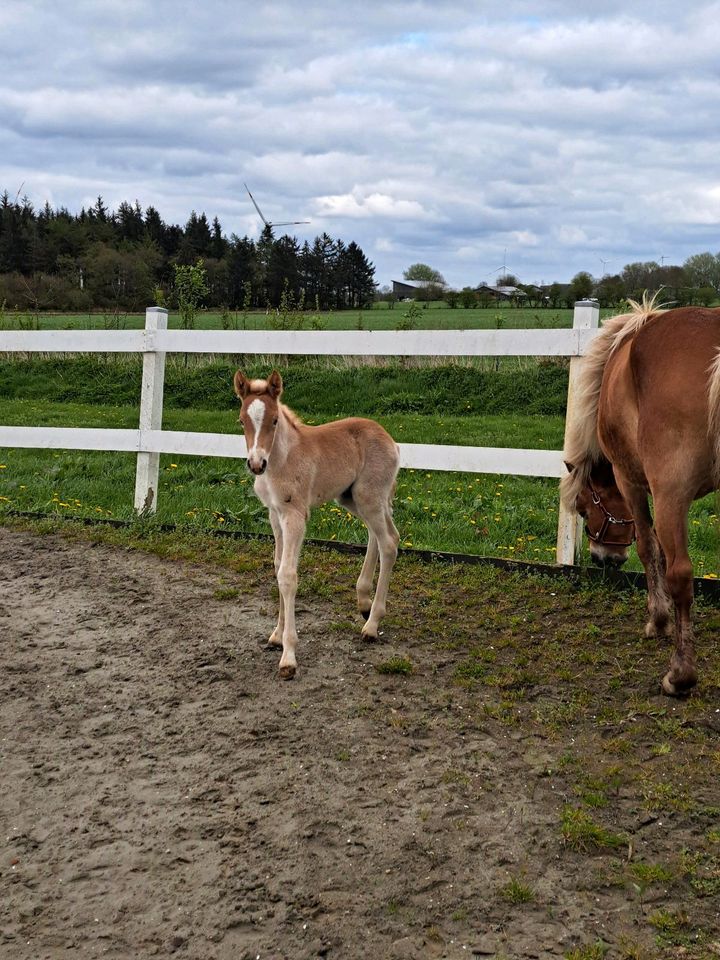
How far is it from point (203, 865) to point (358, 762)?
0.86m

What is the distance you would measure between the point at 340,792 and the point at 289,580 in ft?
4.81

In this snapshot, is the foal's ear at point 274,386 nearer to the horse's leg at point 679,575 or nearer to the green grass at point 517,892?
the horse's leg at point 679,575

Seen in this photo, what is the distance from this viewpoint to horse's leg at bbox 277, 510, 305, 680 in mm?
4410

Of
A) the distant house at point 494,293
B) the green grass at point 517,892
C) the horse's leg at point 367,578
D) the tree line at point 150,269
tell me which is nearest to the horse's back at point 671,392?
the horse's leg at point 367,578

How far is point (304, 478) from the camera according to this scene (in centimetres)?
480

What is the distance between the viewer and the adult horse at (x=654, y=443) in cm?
410

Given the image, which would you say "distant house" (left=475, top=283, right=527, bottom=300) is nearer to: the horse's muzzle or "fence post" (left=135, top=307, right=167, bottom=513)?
"fence post" (left=135, top=307, right=167, bottom=513)

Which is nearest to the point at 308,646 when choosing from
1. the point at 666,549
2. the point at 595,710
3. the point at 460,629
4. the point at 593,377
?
the point at 460,629

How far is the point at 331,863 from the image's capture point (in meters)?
2.87

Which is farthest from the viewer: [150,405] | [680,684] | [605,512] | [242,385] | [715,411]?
[150,405]

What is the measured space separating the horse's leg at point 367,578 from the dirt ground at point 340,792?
0.15 m

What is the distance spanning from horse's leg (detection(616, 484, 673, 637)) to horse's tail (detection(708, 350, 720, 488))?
42.8 inches

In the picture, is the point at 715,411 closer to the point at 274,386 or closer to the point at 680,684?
the point at 680,684

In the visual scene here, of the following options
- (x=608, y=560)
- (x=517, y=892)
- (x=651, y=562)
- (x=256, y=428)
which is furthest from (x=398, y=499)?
(x=517, y=892)
